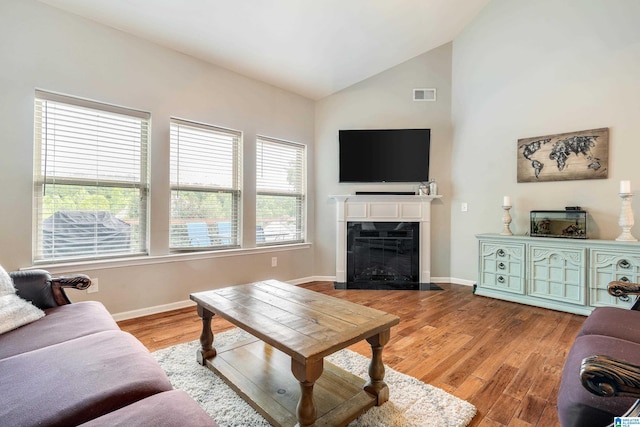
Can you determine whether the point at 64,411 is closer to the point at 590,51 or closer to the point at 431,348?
the point at 431,348

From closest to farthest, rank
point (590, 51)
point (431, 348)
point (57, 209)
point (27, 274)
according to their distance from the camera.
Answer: point (27, 274) < point (431, 348) < point (57, 209) < point (590, 51)

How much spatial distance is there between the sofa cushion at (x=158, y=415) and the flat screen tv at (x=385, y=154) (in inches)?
143

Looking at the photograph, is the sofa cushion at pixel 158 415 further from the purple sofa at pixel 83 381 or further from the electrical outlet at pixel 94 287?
the electrical outlet at pixel 94 287


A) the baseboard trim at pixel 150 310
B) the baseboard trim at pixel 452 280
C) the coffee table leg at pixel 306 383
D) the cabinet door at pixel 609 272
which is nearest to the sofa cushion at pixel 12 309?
the baseboard trim at pixel 150 310

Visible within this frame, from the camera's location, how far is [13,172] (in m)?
2.29

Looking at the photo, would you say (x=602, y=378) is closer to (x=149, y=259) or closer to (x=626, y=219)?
(x=626, y=219)

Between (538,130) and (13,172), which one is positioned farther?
(538,130)

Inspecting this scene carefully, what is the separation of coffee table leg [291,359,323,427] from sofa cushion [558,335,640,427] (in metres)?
0.87

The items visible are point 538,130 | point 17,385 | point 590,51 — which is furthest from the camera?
point 538,130

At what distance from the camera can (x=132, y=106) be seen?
2.82 metres

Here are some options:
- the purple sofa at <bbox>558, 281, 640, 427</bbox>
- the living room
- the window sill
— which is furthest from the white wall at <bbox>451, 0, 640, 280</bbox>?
the window sill

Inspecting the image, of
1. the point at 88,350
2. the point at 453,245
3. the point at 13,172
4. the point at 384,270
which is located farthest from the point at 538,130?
the point at 13,172

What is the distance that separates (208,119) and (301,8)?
4.93 feet

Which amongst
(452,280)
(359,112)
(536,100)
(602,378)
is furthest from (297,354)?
(536,100)
